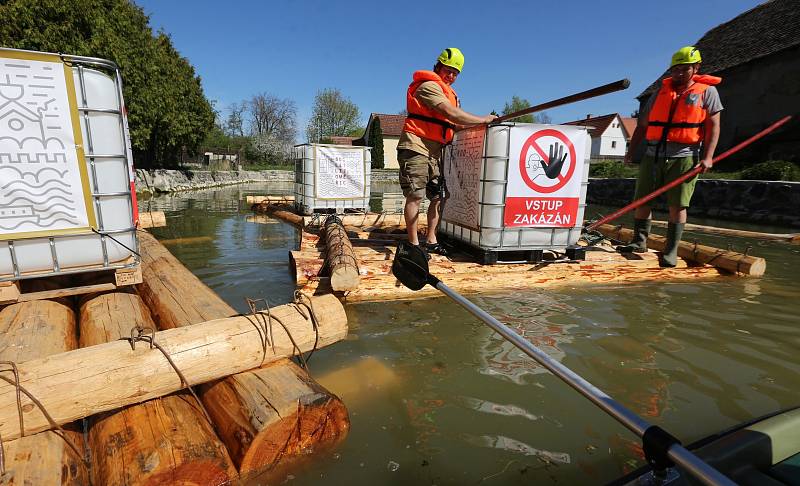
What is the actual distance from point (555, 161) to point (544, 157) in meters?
0.16

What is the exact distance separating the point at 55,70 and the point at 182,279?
6.21 feet

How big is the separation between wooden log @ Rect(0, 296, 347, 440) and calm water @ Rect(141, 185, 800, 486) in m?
0.60

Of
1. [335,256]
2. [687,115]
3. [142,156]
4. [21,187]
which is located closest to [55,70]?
[21,187]

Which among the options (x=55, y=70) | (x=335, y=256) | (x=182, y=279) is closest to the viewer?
(x=55, y=70)

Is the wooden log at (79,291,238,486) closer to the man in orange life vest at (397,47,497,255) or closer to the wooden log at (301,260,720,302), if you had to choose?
the wooden log at (301,260,720,302)

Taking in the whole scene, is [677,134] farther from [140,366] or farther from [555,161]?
[140,366]

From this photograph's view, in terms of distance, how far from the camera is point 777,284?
17.4ft

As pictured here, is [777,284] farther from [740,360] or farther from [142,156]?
[142,156]

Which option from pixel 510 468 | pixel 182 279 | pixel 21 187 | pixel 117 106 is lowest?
pixel 510 468

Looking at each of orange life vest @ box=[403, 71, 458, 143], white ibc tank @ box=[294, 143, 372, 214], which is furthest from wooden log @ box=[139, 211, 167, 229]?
orange life vest @ box=[403, 71, 458, 143]

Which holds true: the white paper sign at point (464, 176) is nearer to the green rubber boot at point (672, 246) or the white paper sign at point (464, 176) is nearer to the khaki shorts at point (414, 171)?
the khaki shorts at point (414, 171)

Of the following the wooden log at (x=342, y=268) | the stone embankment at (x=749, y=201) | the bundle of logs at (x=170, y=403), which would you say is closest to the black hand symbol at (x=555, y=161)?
the wooden log at (x=342, y=268)

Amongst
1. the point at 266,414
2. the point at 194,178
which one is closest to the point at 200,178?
the point at 194,178

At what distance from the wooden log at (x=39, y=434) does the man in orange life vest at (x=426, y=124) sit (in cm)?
Answer: 330
